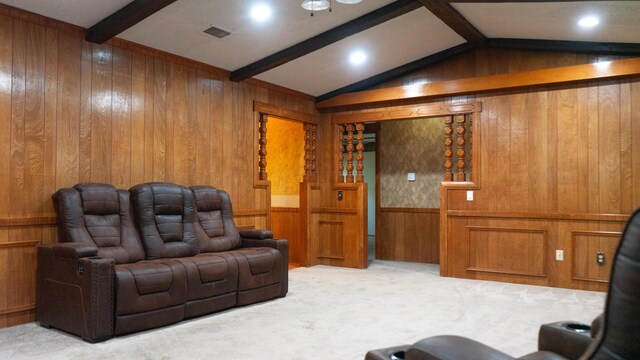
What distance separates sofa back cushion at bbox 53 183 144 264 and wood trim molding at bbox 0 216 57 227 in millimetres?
154

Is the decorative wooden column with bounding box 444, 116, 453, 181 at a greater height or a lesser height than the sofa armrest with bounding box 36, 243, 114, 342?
greater

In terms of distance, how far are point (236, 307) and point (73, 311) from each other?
138 centimetres

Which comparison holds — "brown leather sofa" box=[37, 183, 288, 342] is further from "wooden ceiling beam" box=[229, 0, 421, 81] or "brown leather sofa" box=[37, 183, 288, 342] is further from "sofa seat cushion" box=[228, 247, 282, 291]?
"wooden ceiling beam" box=[229, 0, 421, 81]

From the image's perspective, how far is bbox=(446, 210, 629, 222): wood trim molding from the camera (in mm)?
5051

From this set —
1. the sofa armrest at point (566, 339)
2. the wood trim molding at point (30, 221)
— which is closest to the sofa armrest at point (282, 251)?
the wood trim molding at point (30, 221)

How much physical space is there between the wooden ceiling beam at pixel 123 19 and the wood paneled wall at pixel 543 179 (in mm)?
3719

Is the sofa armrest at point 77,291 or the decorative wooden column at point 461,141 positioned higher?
the decorative wooden column at point 461,141

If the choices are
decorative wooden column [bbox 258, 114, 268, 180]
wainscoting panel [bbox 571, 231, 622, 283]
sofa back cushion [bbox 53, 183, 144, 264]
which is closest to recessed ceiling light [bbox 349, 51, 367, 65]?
decorative wooden column [bbox 258, 114, 268, 180]

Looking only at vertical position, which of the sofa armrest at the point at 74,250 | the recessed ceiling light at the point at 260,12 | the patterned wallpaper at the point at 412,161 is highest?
the recessed ceiling light at the point at 260,12

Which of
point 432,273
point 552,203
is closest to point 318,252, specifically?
point 432,273

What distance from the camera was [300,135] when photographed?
23.6ft

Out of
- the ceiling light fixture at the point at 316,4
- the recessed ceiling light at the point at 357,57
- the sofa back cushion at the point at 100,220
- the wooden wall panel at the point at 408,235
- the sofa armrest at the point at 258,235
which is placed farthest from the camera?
the wooden wall panel at the point at 408,235

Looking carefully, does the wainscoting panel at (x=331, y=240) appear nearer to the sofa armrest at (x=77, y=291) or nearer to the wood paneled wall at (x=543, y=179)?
the wood paneled wall at (x=543, y=179)

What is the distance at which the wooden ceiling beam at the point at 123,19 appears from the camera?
3711 mm
